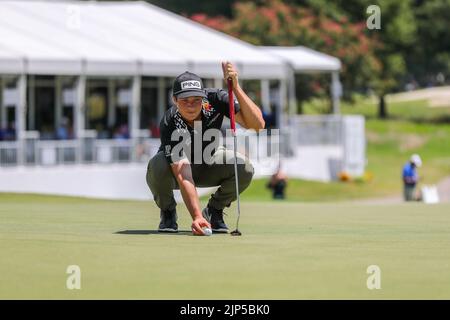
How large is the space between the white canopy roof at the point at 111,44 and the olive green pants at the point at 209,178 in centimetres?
2268

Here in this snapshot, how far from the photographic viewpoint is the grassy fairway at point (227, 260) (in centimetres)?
723

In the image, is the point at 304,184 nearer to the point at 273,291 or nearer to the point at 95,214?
the point at 95,214

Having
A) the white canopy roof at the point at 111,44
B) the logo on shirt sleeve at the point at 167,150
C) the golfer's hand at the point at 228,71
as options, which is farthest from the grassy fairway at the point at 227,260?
the white canopy roof at the point at 111,44

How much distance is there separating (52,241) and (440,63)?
6759 centimetres

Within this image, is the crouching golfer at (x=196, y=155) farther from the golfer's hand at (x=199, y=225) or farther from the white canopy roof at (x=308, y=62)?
the white canopy roof at (x=308, y=62)

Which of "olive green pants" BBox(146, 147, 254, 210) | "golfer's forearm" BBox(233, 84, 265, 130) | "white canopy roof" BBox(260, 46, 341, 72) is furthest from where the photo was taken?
"white canopy roof" BBox(260, 46, 341, 72)

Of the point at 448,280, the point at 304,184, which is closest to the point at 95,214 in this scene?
the point at 448,280

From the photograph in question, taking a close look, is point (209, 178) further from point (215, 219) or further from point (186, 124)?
point (186, 124)

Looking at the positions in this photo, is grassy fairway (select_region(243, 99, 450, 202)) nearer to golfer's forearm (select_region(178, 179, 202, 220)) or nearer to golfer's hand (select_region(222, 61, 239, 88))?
golfer's forearm (select_region(178, 179, 202, 220))

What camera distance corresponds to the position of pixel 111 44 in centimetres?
3825

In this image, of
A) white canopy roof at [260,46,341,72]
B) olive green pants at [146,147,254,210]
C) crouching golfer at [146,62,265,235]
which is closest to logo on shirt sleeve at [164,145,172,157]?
crouching golfer at [146,62,265,235]

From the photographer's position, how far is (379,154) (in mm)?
57875

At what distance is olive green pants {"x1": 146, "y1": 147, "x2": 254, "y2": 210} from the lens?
35.1ft
